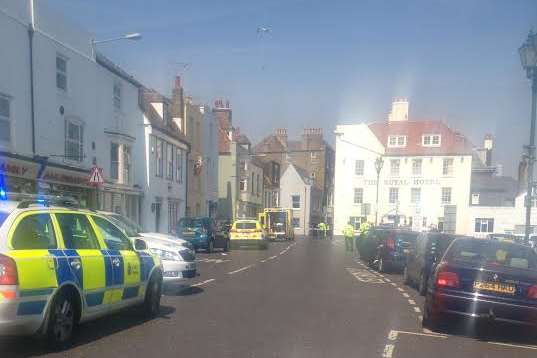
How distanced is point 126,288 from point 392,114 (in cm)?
5154

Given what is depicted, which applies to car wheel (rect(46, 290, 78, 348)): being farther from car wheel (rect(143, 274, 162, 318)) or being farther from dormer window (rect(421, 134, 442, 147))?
dormer window (rect(421, 134, 442, 147))

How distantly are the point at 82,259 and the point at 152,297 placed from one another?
210 centimetres

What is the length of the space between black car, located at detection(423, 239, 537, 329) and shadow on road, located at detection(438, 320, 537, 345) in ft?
0.99

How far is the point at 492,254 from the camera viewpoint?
7.83 m

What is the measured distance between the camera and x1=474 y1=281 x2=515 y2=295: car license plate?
22.7ft

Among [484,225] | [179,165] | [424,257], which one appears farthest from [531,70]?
[484,225]

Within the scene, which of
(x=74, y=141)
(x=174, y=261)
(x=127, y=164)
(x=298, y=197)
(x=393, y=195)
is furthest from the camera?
(x=298, y=197)

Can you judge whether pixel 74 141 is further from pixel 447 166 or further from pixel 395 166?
pixel 447 166

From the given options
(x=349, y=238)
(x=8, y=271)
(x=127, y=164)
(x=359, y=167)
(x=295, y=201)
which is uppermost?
(x=359, y=167)

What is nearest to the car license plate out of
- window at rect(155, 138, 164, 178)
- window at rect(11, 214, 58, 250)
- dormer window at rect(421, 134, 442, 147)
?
window at rect(11, 214, 58, 250)

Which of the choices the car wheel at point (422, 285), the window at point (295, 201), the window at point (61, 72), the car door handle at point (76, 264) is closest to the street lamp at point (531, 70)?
the car wheel at point (422, 285)

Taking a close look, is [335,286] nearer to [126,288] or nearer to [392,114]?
[126,288]

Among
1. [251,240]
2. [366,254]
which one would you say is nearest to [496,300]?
[366,254]

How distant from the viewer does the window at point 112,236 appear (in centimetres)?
684
